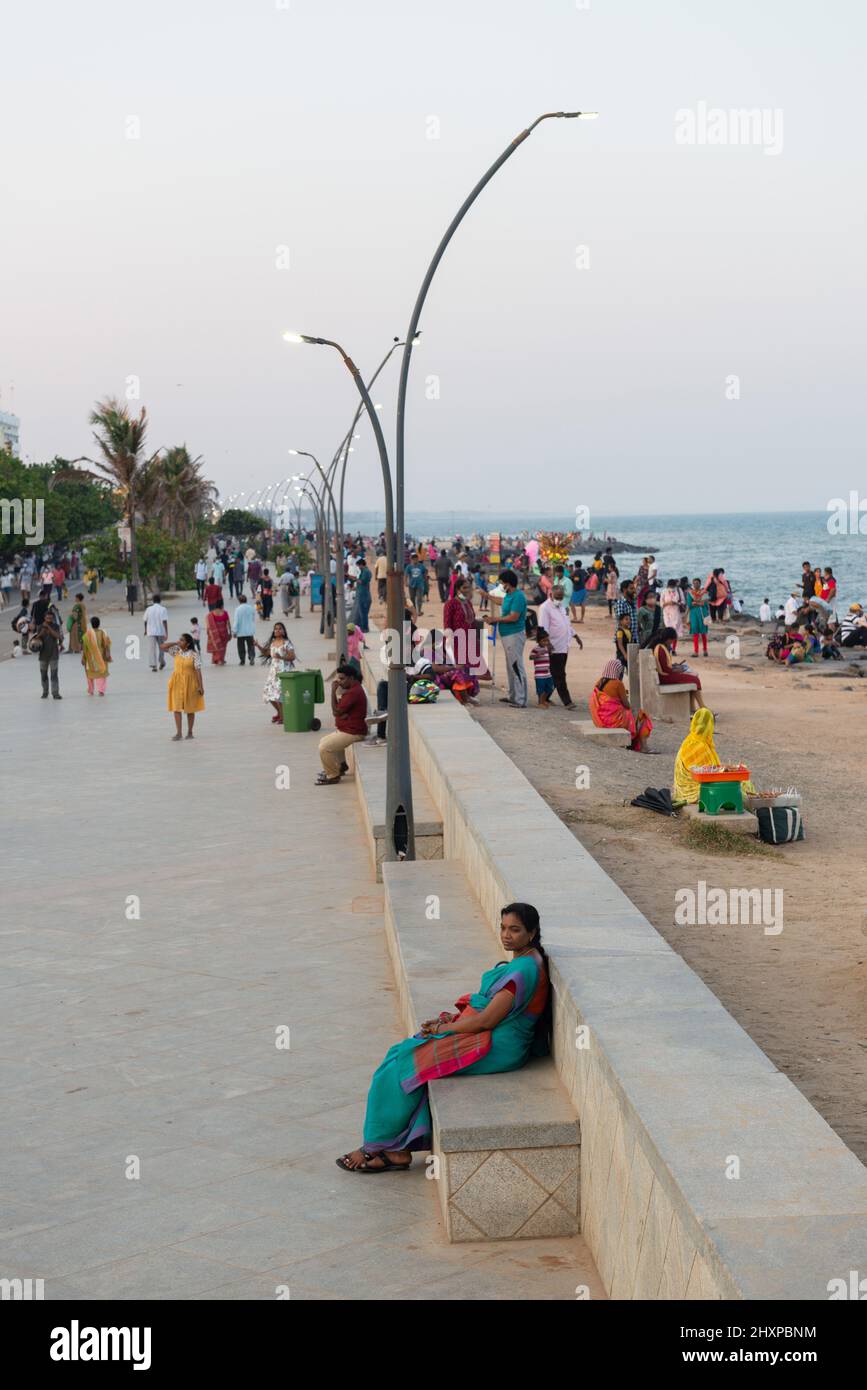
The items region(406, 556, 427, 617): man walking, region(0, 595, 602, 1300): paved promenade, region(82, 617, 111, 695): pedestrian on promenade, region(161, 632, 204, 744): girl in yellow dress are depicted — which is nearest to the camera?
region(0, 595, 602, 1300): paved promenade

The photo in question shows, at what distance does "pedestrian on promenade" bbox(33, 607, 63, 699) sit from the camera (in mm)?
25234

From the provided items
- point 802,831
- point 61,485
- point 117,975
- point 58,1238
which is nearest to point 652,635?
point 802,831

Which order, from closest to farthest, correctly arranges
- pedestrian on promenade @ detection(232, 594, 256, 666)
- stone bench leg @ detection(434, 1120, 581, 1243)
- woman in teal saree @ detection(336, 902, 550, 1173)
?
stone bench leg @ detection(434, 1120, 581, 1243)
woman in teal saree @ detection(336, 902, 550, 1173)
pedestrian on promenade @ detection(232, 594, 256, 666)

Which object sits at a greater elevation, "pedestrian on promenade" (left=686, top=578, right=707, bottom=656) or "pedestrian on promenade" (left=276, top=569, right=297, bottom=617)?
"pedestrian on promenade" (left=276, top=569, right=297, bottom=617)

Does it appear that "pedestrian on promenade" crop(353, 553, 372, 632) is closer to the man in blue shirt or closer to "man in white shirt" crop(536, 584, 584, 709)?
"man in white shirt" crop(536, 584, 584, 709)

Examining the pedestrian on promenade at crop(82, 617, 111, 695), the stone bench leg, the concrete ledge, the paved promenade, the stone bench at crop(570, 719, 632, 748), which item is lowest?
the paved promenade

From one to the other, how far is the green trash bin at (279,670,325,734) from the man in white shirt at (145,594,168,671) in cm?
902

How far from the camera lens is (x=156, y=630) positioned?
31.0m

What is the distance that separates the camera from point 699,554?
16175cm

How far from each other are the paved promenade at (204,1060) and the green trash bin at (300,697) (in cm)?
457

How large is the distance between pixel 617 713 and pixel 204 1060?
417 inches

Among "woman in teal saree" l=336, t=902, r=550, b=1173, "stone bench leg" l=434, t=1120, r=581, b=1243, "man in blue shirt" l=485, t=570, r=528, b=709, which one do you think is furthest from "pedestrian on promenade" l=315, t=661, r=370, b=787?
"stone bench leg" l=434, t=1120, r=581, b=1243
